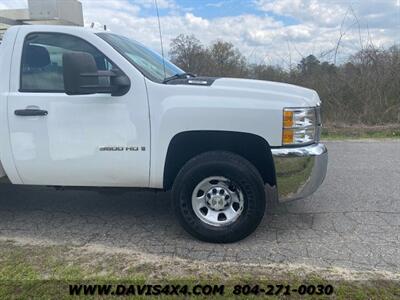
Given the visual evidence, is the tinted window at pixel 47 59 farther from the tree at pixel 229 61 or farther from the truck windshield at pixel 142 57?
the tree at pixel 229 61

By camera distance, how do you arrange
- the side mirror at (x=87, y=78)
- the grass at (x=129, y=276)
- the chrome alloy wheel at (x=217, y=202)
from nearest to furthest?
the grass at (x=129, y=276) < the side mirror at (x=87, y=78) < the chrome alloy wheel at (x=217, y=202)

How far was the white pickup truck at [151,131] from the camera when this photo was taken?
3496mm

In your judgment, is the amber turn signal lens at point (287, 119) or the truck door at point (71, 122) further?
the truck door at point (71, 122)

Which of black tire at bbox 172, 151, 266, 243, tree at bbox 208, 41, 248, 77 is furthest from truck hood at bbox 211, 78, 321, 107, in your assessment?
tree at bbox 208, 41, 248, 77

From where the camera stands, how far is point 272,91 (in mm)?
3568

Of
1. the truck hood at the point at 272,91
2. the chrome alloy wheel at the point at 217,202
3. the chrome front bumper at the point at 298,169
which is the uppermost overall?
the truck hood at the point at 272,91

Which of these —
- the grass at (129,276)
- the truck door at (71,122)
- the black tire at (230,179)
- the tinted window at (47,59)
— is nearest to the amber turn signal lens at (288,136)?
the black tire at (230,179)

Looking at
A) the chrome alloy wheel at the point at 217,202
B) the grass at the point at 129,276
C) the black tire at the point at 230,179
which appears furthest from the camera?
the chrome alloy wheel at the point at 217,202

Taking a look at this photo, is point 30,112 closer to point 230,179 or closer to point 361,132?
point 230,179

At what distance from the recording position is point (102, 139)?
367 cm

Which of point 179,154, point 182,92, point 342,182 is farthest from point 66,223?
point 342,182

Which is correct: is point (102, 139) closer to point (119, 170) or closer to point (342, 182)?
point (119, 170)

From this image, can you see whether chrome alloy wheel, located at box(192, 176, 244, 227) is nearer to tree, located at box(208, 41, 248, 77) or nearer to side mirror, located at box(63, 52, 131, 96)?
side mirror, located at box(63, 52, 131, 96)

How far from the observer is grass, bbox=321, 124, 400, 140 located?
920cm
